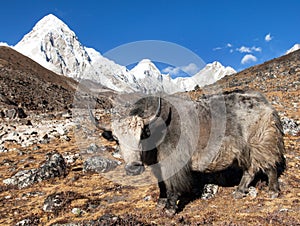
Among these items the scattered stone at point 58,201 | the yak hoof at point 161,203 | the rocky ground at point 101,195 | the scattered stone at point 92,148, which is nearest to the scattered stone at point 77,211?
the rocky ground at point 101,195

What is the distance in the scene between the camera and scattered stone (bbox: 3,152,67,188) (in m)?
10.8

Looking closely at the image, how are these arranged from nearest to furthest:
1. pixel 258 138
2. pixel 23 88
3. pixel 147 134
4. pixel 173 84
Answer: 1. pixel 147 134
2. pixel 258 138
3. pixel 173 84
4. pixel 23 88

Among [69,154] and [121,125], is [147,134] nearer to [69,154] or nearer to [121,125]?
[121,125]

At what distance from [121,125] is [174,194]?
7.57ft

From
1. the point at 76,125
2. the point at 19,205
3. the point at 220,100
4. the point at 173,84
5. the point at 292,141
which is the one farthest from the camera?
the point at 76,125

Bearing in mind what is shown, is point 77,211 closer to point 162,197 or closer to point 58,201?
point 58,201

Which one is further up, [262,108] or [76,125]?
[76,125]

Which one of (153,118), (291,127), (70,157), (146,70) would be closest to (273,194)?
(153,118)

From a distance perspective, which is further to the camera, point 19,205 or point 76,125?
point 76,125

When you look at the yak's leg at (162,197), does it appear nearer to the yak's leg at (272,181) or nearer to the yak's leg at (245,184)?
the yak's leg at (245,184)

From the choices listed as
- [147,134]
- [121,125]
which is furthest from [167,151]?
[121,125]

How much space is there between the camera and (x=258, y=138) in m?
7.56

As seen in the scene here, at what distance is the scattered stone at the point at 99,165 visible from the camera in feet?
38.1

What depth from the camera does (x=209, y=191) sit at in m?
8.18
